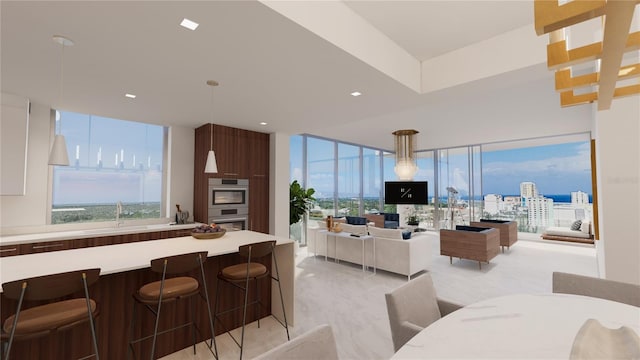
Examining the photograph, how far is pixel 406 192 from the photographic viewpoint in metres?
8.48

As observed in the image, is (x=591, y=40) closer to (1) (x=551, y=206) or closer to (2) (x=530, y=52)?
(2) (x=530, y=52)

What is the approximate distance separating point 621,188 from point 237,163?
479 centimetres

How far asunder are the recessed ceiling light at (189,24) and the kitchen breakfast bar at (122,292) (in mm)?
1653

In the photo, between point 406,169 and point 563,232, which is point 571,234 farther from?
point 406,169

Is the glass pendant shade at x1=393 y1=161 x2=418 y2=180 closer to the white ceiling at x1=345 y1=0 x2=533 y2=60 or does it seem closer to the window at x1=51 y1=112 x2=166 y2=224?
the white ceiling at x1=345 y1=0 x2=533 y2=60

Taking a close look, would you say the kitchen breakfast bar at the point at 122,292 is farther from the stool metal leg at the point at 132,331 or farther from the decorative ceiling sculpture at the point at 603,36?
the decorative ceiling sculpture at the point at 603,36

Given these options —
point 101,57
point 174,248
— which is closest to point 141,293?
point 174,248

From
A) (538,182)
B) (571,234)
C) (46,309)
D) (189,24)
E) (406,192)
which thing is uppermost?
(189,24)

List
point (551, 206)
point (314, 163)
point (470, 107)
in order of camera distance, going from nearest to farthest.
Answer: point (470, 107) → point (314, 163) → point (551, 206)

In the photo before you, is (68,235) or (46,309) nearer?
(46,309)

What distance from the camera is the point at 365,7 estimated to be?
2299mm

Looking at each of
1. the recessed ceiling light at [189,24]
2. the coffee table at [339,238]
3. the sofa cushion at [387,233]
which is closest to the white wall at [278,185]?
the coffee table at [339,238]

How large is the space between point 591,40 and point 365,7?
1853mm

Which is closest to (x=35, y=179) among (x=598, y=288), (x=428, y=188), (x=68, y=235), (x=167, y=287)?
(x=68, y=235)
